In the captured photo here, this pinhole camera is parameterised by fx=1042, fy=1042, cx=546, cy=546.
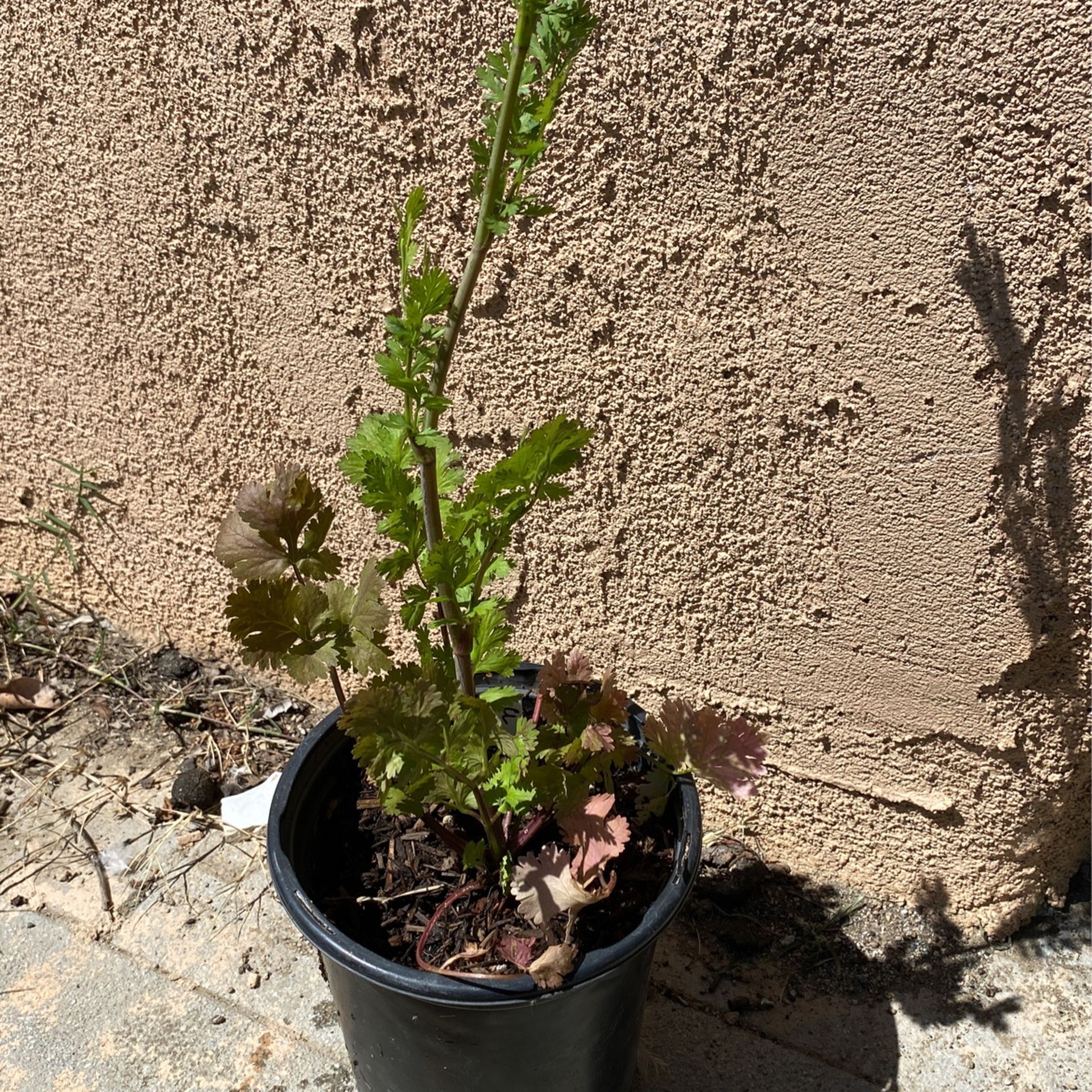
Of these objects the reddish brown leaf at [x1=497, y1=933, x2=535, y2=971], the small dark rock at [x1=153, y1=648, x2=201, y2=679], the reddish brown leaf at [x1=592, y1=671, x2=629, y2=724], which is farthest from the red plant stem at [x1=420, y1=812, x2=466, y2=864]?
the small dark rock at [x1=153, y1=648, x2=201, y2=679]

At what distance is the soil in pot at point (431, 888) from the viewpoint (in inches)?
53.4

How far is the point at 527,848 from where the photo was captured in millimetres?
1449

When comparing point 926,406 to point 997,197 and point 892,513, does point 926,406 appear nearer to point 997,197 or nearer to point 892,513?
point 892,513

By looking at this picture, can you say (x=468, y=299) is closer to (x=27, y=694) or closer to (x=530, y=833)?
(x=530, y=833)

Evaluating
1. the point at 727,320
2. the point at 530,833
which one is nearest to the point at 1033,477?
the point at 727,320

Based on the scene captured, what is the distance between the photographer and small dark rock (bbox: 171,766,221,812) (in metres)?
2.10

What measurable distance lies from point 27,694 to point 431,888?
1.36 meters

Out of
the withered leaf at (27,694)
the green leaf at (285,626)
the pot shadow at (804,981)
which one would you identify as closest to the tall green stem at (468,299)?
the green leaf at (285,626)

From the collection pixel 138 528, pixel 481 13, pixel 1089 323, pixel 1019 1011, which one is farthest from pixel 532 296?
pixel 1019 1011

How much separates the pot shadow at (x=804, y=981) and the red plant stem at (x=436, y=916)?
0.49 metres

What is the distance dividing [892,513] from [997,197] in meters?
0.45

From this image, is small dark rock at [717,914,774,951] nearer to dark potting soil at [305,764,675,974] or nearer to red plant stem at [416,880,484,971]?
dark potting soil at [305,764,675,974]

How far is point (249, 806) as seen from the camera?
6.91ft

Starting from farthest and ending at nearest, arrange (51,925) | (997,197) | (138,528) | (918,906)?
(138,528) < (51,925) < (918,906) < (997,197)
